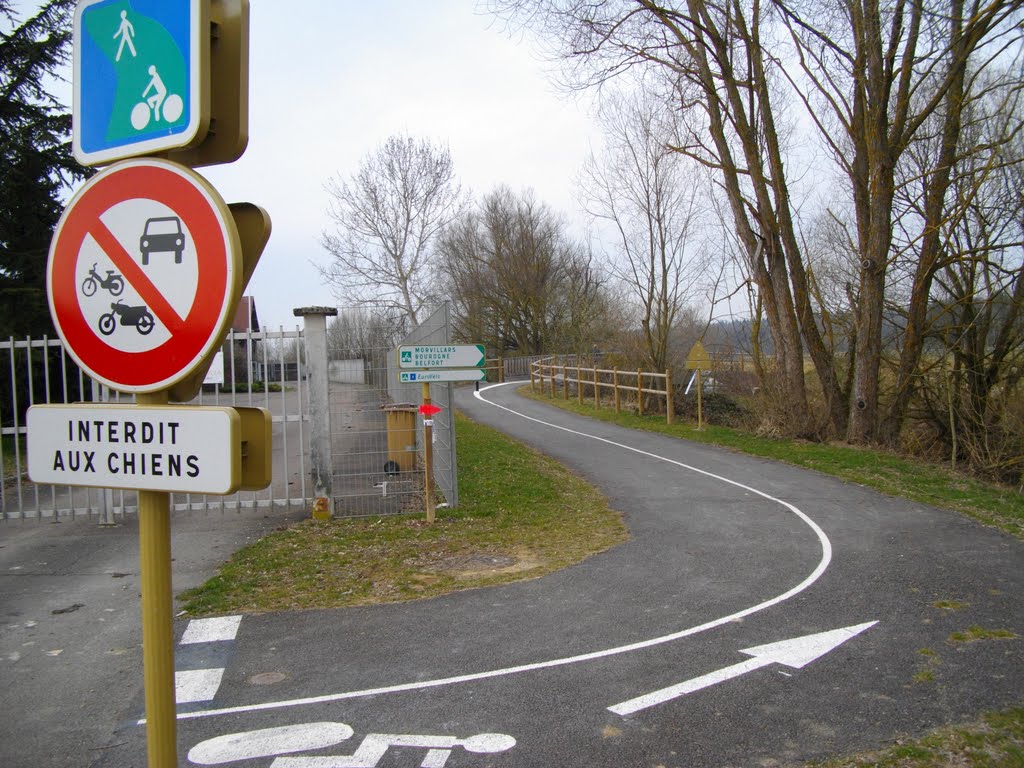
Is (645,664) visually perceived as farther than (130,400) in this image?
No

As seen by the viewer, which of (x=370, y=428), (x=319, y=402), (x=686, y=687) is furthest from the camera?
(x=370, y=428)

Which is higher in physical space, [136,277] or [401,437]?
[136,277]

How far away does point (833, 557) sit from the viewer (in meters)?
7.98

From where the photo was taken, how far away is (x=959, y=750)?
154 inches

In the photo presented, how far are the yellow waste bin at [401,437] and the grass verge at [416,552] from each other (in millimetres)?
953

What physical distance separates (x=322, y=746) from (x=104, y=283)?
3023 mm

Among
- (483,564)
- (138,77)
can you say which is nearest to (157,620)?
(138,77)

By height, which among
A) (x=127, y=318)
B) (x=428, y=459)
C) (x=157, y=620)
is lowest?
(x=428, y=459)

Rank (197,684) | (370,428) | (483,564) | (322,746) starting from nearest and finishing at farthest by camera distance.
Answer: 1. (322,746)
2. (197,684)
3. (483,564)
4. (370,428)

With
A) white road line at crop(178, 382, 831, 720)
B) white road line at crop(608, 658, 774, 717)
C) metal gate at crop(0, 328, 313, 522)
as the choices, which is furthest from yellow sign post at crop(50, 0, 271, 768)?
metal gate at crop(0, 328, 313, 522)

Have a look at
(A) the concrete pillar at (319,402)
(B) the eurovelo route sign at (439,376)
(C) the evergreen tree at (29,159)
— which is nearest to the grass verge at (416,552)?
(A) the concrete pillar at (319,402)

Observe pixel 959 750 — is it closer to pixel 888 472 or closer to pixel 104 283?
pixel 104 283

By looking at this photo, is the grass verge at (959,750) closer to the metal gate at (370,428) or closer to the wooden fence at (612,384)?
the metal gate at (370,428)

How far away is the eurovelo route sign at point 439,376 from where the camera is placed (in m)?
9.32
